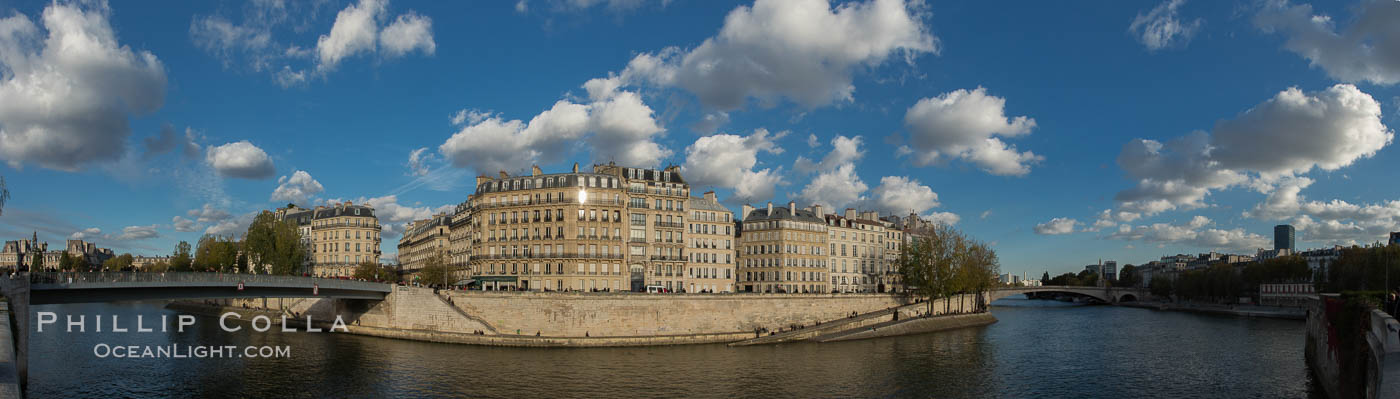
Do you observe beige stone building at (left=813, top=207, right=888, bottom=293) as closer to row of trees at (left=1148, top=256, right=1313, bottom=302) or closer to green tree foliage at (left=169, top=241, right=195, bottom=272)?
row of trees at (left=1148, top=256, right=1313, bottom=302)

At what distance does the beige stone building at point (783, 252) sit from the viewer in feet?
359

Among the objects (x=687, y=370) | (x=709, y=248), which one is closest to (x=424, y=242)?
(x=709, y=248)

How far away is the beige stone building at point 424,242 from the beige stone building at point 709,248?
33.2 meters

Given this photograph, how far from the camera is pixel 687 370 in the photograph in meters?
53.6

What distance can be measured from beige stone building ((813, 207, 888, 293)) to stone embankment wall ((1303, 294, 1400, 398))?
6699 cm

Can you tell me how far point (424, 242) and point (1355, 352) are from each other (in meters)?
124

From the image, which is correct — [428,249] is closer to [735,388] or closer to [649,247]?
[649,247]

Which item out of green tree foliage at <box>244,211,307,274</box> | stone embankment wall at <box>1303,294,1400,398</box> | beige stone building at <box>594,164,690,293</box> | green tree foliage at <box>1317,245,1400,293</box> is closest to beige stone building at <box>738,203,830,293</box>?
beige stone building at <box>594,164,690,293</box>

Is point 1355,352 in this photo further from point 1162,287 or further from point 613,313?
point 1162,287

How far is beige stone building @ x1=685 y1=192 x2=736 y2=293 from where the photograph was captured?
93500 mm

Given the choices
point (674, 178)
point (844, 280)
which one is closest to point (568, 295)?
point (674, 178)

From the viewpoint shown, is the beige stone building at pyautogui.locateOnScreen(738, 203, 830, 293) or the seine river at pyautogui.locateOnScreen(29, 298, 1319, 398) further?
the beige stone building at pyautogui.locateOnScreen(738, 203, 830, 293)

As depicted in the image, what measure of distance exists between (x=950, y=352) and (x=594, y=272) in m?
35.2

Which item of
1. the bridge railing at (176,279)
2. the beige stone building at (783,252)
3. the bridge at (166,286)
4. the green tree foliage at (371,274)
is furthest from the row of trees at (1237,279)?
the bridge at (166,286)
